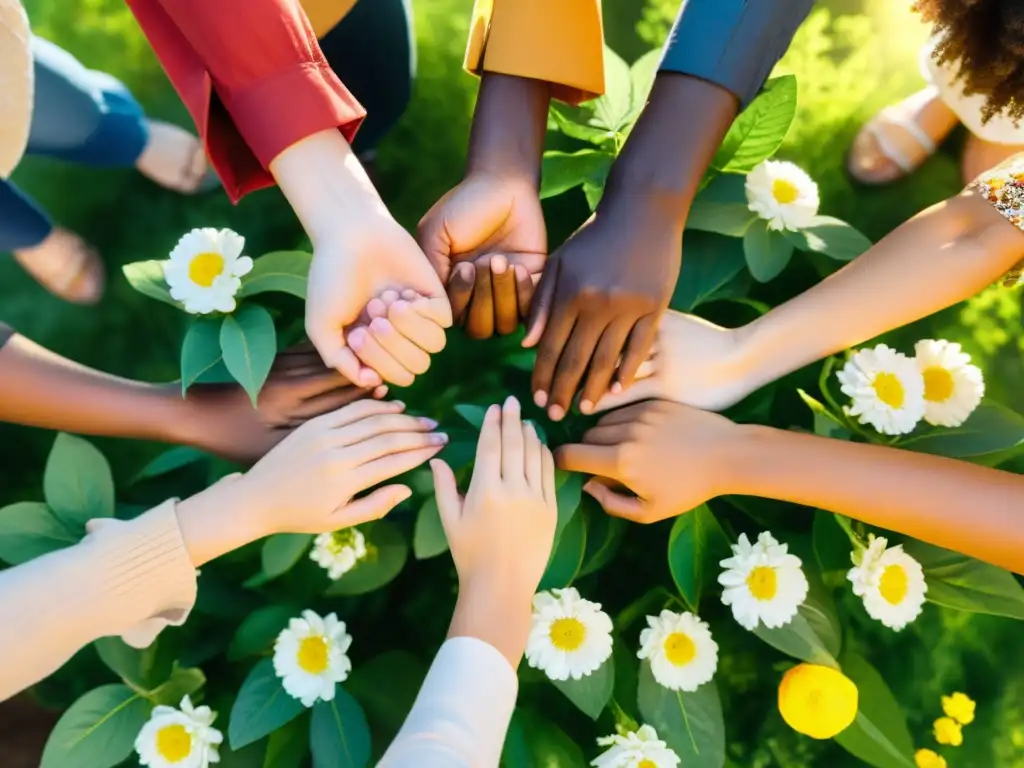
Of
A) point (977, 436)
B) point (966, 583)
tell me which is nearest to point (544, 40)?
point (977, 436)

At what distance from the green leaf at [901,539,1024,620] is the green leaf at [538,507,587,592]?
38 centimetres

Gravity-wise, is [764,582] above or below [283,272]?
below

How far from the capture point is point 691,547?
0.83 meters

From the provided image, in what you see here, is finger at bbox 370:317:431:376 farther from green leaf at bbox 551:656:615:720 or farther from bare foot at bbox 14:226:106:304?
bare foot at bbox 14:226:106:304

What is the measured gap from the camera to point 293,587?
921 millimetres

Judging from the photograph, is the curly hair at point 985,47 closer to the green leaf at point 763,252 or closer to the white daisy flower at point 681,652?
the green leaf at point 763,252

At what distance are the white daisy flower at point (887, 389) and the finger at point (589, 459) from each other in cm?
26

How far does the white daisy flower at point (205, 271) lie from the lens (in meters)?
0.76

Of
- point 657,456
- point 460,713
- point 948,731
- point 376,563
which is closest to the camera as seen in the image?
point 460,713

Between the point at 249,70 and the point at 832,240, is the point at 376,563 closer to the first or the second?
the point at 249,70

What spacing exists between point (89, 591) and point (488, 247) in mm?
534

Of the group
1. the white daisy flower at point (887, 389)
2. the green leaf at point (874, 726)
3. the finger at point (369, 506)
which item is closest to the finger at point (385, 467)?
the finger at point (369, 506)

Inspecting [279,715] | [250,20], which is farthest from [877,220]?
[279,715]

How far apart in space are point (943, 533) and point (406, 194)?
2.74 feet
